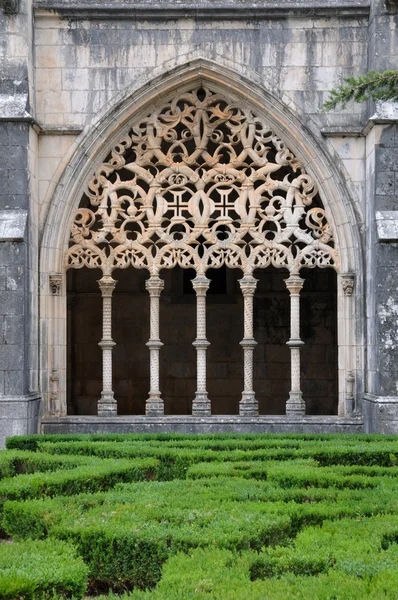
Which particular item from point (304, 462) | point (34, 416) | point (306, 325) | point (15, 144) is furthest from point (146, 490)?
point (306, 325)

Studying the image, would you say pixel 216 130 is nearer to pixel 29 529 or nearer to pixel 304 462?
pixel 304 462

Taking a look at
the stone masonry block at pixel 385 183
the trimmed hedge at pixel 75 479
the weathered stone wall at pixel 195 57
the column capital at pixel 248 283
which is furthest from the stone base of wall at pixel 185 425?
the trimmed hedge at pixel 75 479

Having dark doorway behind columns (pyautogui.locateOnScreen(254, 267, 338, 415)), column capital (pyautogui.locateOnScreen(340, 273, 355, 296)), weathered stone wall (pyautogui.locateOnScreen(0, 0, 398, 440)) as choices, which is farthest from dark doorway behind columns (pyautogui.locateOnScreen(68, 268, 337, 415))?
weathered stone wall (pyautogui.locateOnScreen(0, 0, 398, 440))

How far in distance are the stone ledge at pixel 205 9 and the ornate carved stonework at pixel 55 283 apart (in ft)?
10.1

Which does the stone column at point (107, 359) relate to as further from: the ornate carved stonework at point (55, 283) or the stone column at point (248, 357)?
the stone column at point (248, 357)

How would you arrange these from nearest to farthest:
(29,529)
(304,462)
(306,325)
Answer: (29,529) → (304,462) → (306,325)

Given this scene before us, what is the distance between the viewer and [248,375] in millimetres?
11875

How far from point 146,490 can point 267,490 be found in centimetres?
86

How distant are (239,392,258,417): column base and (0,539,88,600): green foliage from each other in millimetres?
6461

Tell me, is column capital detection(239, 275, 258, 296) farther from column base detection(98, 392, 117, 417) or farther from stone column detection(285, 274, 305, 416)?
column base detection(98, 392, 117, 417)

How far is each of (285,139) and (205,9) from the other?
1784mm

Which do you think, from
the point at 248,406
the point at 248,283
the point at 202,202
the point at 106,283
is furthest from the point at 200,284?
the point at 248,406

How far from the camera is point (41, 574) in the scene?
4828 millimetres

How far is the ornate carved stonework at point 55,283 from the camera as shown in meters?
11.7
